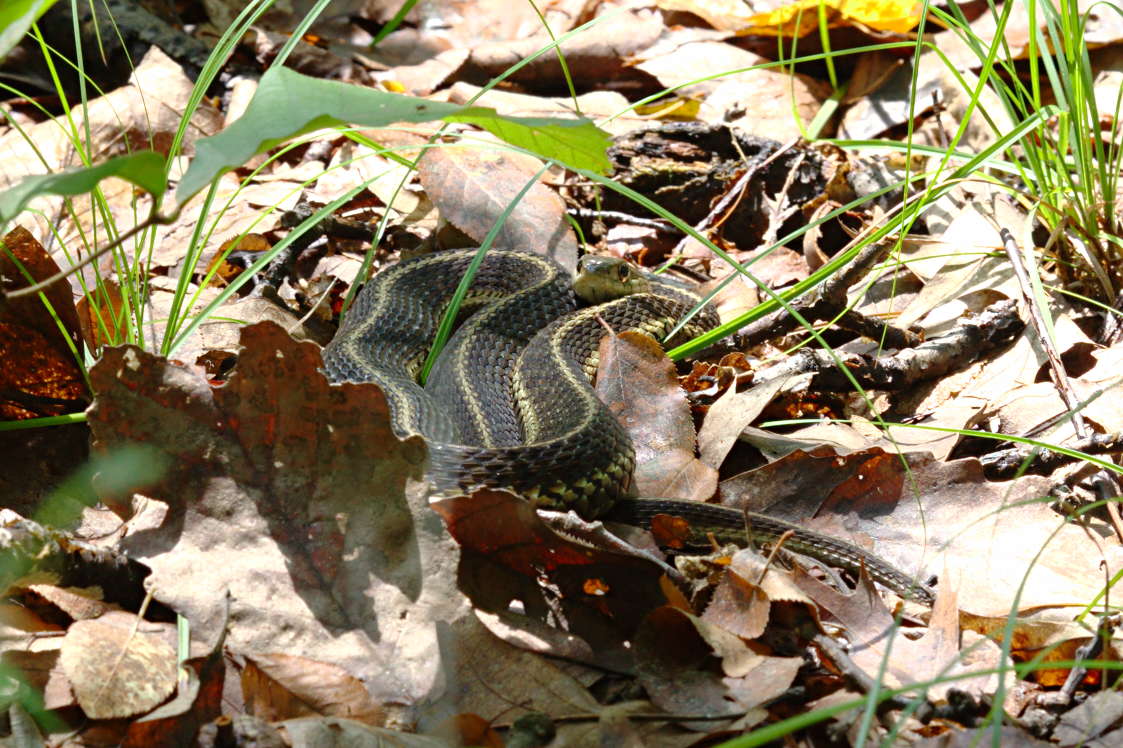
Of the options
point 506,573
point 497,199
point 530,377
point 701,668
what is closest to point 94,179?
point 506,573

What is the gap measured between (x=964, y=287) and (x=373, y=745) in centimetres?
325

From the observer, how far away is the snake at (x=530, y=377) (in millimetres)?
3115

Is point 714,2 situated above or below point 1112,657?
above

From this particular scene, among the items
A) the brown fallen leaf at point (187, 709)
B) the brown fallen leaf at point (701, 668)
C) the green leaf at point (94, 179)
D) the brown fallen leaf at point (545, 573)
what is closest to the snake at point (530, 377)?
the brown fallen leaf at point (545, 573)

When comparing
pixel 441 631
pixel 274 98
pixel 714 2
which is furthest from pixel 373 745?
pixel 714 2

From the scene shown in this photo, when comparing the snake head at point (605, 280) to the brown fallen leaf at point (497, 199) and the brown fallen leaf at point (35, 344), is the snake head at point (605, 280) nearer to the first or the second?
the brown fallen leaf at point (497, 199)

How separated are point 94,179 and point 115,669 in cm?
107

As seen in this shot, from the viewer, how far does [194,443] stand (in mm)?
2451

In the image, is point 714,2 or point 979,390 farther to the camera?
point 714,2

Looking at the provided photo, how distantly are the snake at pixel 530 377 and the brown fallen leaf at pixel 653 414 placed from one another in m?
Result: 0.10

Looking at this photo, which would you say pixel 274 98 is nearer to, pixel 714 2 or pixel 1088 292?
pixel 1088 292

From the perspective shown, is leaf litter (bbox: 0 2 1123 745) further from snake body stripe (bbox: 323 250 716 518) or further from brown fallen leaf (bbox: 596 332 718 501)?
snake body stripe (bbox: 323 250 716 518)

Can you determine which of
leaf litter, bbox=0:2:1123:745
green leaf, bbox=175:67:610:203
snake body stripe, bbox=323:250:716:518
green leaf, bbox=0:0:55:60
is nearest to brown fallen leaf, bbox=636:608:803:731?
leaf litter, bbox=0:2:1123:745

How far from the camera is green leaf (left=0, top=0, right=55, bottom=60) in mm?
1876
